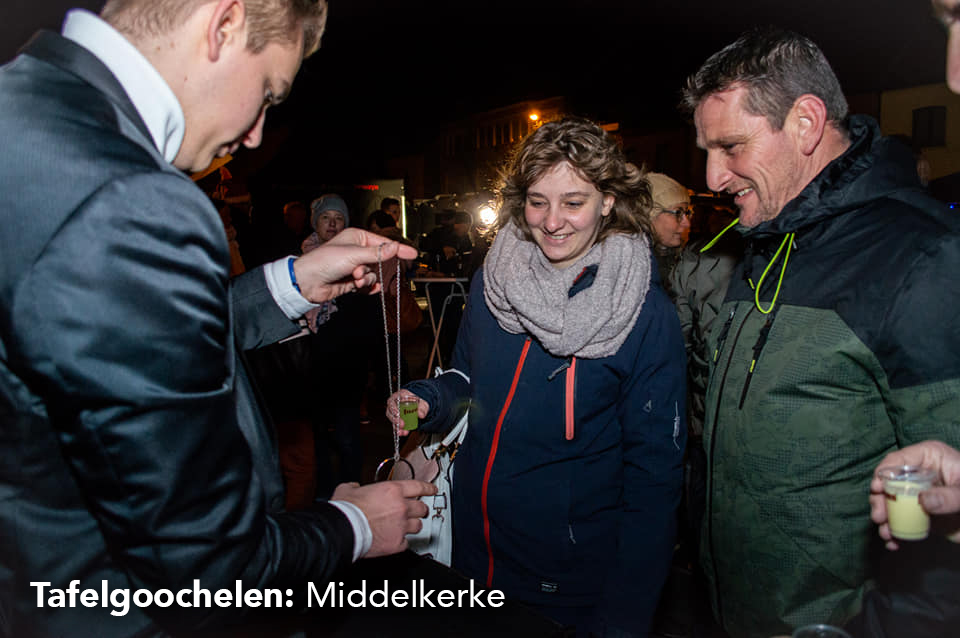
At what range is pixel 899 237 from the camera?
4.58 feet

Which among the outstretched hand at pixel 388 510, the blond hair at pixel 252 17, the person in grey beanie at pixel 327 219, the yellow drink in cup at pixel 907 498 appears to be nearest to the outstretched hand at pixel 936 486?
the yellow drink in cup at pixel 907 498

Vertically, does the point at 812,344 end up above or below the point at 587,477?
above

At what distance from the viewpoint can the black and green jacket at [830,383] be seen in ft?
4.30

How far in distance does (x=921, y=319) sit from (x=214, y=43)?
64.4 inches

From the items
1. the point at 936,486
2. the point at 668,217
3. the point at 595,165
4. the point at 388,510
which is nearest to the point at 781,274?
the point at 936,486

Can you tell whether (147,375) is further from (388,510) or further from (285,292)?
(285,292)

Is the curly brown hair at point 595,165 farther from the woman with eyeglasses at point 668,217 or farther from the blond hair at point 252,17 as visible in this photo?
the woman with eyeglasses at point 668,217

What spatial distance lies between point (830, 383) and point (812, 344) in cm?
11

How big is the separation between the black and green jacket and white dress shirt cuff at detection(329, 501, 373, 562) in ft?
3.65

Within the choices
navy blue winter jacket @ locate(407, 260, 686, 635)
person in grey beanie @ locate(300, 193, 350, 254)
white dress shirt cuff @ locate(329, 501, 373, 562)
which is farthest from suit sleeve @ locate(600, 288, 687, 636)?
person in grey beanie @ locate(300, 193, 350, 254)

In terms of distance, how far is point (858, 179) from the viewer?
1.53 metres

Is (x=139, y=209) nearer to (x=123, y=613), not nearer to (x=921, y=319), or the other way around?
(x=123, y=613)

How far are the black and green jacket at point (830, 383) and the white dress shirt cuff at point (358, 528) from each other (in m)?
1.11

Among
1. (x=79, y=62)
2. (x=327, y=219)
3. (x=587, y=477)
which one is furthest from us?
(x=327, y=219)
